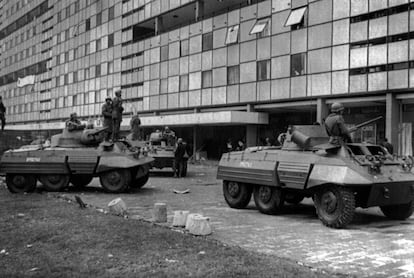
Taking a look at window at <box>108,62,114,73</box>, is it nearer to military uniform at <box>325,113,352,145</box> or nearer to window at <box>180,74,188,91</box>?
window at <box>180,74,188,91</box>

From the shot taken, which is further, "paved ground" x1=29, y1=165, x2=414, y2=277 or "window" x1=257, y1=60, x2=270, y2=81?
"window" x1=257, y1=60, x2=270, y2=81

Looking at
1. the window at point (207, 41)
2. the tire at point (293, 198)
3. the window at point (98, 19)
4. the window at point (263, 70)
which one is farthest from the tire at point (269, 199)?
the window at point (98, 19)

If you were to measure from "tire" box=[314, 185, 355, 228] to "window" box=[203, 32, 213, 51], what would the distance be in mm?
27275

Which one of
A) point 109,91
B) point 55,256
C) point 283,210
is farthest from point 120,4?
point 55,256

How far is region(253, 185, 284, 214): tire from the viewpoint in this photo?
37.6 feet

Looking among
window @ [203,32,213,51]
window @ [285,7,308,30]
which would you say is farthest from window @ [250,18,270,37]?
window @ [203,32,213,51]

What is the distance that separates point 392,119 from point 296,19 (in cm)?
834

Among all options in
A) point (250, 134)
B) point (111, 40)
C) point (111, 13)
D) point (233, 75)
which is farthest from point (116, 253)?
point (111, 13)

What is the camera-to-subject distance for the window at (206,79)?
3624 cm

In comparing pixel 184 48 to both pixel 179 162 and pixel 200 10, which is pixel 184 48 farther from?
pixel 179 162

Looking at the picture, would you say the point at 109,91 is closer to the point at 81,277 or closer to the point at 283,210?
the point at 283,210

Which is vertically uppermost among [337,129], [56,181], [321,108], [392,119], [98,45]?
[98,45]

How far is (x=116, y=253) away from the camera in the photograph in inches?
278

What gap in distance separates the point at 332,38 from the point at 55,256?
23551 mm
